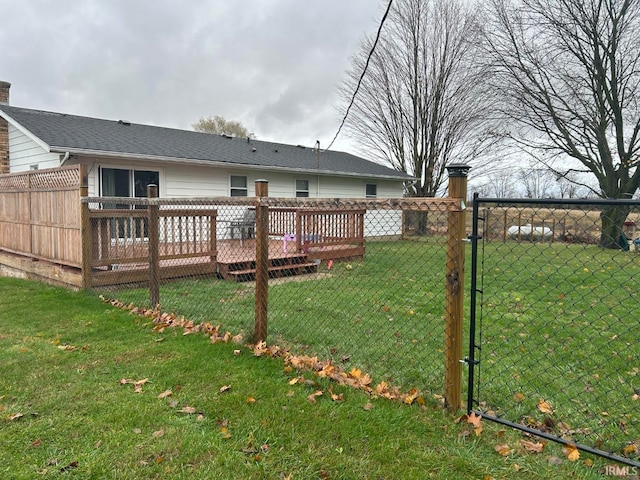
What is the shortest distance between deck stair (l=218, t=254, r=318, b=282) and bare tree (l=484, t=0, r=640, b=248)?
11380 mm

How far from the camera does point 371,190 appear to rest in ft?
56.5

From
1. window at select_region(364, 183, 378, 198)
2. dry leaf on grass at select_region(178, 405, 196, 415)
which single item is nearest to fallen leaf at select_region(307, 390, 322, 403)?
dry leaf on grass at select_region(178, 405, 196, 415)

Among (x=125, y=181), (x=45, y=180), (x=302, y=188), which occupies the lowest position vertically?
(x=45, y=180)

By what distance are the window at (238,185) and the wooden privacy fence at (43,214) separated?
5.74m

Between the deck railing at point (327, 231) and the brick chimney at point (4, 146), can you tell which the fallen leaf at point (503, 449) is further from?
the brick chimney at point (4, 146)

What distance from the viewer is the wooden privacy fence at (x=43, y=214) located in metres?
6.14

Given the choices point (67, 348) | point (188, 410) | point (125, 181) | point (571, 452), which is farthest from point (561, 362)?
point (125, 181)

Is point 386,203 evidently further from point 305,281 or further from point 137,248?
point 137,248

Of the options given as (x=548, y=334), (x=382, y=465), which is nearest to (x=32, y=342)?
(x=382, y=465)

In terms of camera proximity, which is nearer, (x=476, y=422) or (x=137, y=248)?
(x=476, y=422)

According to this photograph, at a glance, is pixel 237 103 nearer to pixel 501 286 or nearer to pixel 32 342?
pixel 501 286

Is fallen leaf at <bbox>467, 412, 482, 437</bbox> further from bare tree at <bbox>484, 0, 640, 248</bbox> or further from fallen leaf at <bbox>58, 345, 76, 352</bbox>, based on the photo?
bare tree at <bbox>484, 0, 640, 248</bbox>

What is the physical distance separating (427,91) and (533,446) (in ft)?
61.0

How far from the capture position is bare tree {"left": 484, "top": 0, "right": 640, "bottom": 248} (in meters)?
14.9
